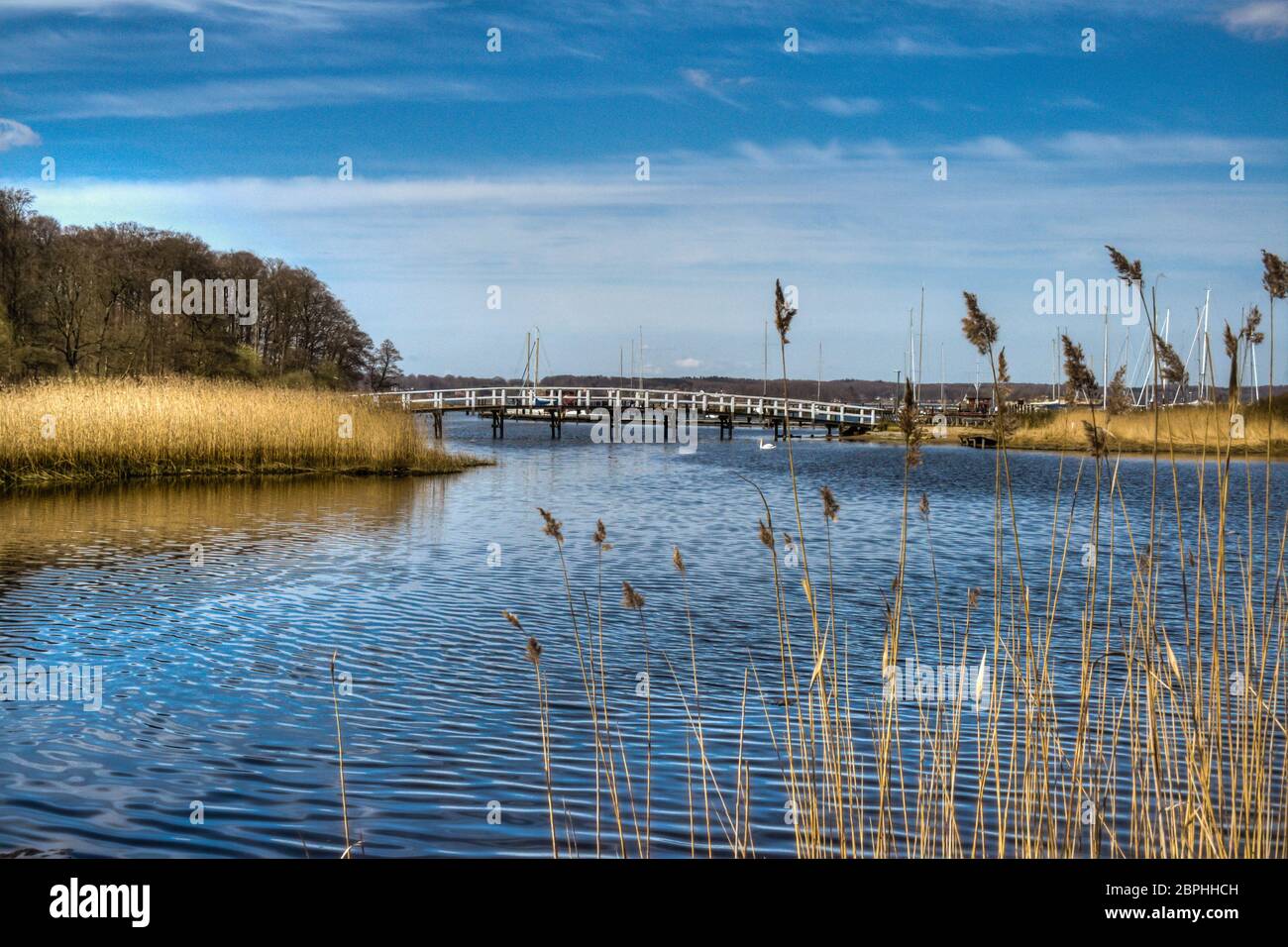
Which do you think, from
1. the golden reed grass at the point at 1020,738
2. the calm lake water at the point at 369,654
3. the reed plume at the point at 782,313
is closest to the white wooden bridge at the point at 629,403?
the calm lake water at the point at 369,654

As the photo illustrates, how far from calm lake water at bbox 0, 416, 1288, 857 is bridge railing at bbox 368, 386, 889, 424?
31916 millimetres

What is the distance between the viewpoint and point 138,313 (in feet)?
152

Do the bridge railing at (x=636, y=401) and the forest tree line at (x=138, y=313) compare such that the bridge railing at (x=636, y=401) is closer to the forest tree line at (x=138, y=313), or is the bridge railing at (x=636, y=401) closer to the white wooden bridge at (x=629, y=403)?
the white wooden bridge at (x=629, y=403)

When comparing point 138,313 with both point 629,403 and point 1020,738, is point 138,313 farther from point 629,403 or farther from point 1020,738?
point 1020,738

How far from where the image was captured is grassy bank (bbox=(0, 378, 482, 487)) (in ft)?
69.3

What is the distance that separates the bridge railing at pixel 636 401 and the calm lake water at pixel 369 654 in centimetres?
3192

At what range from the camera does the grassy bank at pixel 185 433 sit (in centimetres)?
2112

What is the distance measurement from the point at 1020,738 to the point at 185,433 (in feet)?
66.4

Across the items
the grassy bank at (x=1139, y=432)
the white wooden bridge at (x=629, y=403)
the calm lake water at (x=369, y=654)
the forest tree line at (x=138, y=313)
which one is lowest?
the calm lake water at (x=369, y=654)

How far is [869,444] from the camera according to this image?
191 ft

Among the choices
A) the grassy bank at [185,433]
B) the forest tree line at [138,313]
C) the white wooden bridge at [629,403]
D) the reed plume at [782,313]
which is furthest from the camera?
the white wooden bridge at [629,403]

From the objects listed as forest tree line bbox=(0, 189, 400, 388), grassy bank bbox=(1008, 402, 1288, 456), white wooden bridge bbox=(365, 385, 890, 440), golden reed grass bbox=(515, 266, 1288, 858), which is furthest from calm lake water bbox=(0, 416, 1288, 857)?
white wooden bridge bbox=(365, 385, 890, 440)

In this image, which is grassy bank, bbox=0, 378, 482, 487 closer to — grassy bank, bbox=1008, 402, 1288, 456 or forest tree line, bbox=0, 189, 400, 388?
forest tree line, bbox=0, 189, 400, 388
